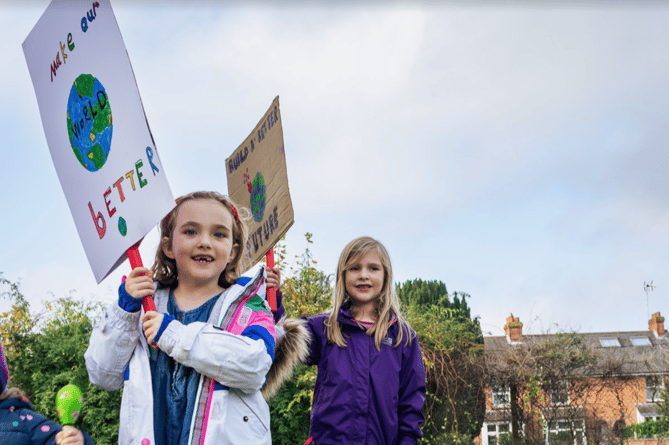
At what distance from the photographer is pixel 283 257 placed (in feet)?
21.0

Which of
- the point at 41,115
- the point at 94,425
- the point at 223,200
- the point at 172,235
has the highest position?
the point at 41,115

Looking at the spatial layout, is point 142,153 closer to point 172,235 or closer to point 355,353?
point 172,235

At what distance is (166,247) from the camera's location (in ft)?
8.00

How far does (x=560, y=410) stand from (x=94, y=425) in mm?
4881

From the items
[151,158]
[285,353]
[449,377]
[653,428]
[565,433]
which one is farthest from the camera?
[653,428]

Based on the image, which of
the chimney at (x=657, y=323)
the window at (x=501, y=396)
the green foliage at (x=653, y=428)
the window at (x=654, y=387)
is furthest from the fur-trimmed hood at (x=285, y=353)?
the chimney at (x=657, y=323)

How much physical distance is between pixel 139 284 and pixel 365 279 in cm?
→ 142

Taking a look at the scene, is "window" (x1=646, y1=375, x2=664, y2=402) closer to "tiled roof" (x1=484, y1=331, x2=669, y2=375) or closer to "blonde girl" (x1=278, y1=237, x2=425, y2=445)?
"tiled roof" (x1=484, y1=331, x2=669, y2=375)

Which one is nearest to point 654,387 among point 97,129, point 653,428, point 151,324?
point 653,428

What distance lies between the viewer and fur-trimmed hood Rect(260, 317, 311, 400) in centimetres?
279

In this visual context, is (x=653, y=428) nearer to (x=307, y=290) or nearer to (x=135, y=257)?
(x=307, y=290)

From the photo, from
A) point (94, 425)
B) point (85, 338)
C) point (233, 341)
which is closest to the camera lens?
point (233, 341)

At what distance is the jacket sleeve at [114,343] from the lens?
2.08m

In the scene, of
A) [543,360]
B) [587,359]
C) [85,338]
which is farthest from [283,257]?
[587,359]
